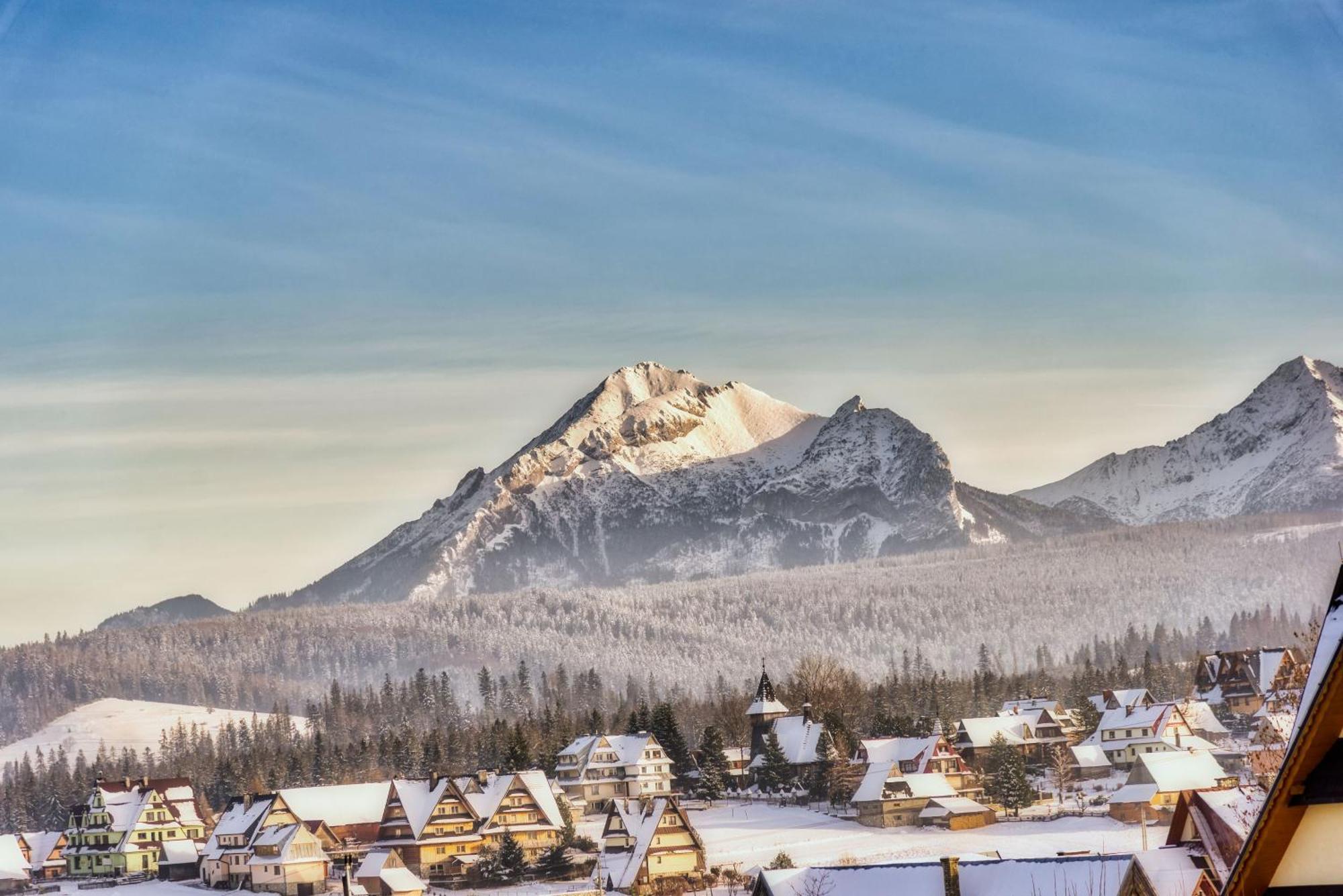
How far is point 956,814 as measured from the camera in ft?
144

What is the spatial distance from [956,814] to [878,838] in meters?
3.79

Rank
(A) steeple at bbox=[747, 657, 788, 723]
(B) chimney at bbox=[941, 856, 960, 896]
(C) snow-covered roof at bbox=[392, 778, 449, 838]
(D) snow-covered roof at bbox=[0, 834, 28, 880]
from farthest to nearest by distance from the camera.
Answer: (A) steeple at bbox=[747, 657, 788, 723] < (D) snow-covered roof at bbox=[0, 834, 28, 880] < (C) snow-covered roof at bbox=[392, 778, 449, 838] < (B) chimney at bbox=[941, 856, 960, 896]

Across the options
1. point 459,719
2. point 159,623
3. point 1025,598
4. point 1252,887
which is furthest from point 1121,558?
point 1252,887

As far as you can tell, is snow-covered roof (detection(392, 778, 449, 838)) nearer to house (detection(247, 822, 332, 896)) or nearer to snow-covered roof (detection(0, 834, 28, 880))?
house (detection(247, 822, 332, 896))

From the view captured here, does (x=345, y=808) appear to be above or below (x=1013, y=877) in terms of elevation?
above

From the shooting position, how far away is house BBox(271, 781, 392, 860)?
45000 mm

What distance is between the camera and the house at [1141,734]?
50156mm

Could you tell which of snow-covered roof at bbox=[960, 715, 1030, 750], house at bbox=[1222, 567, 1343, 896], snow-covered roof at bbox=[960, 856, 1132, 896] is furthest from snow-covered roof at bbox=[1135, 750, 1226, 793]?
house at bbox=[1222, 567, 1343, 896]

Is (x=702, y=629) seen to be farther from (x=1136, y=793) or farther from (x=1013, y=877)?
(x=1013, y=877)

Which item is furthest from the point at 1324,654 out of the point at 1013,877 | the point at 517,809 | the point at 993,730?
the point at 993,730

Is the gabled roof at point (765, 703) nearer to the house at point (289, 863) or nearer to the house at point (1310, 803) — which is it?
the house at point (289, 863)

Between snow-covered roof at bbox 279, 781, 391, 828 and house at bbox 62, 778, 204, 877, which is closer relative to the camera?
snow-covered roof at bbox 279, 781, 391, 828

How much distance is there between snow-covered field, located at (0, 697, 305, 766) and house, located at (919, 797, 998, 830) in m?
69.8

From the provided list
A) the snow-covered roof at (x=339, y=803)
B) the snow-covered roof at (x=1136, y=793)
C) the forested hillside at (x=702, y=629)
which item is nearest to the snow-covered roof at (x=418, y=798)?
the snow-covered roof at (x=339, y=803)
